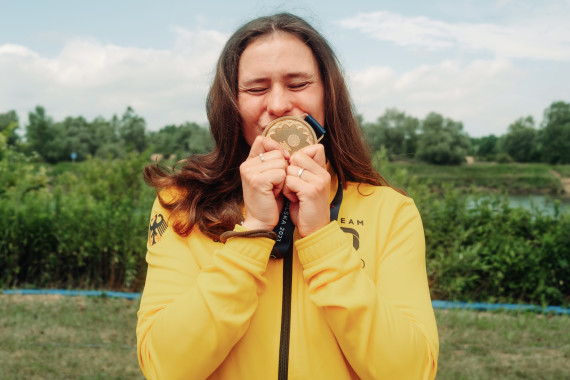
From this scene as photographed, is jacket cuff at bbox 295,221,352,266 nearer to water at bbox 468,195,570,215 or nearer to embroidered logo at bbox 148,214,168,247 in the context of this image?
embroidered logo at bbox 148,214,168,247

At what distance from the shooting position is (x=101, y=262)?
22.6ft

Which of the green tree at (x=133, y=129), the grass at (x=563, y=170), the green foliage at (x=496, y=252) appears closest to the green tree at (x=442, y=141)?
the grass at (x=563, y=170)

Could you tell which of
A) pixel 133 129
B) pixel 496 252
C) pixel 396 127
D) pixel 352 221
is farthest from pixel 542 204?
pixel 133 129

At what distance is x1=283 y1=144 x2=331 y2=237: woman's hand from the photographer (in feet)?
5.01

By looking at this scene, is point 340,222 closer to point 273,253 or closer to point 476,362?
point 273,253

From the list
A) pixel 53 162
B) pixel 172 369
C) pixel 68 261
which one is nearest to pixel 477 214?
pixel 68 261

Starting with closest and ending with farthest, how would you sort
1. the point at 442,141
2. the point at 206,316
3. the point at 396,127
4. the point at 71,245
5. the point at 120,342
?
1. the point at 206,316
2. the point at 120,342
3. the point at 71,245
4. the point at 396,127
5. the point at 442,141

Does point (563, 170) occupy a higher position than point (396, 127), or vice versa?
point (396, 127)

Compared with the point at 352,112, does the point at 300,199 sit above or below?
below

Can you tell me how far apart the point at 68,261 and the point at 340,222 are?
239 inches

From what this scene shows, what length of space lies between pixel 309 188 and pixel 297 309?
389mm

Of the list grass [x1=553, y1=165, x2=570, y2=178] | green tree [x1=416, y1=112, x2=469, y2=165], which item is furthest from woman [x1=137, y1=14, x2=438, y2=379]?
green tree [x1=416, y1=112, x2=469, y2=165]

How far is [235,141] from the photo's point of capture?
1918 millimetres

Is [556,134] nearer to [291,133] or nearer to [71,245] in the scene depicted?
[71,245]
